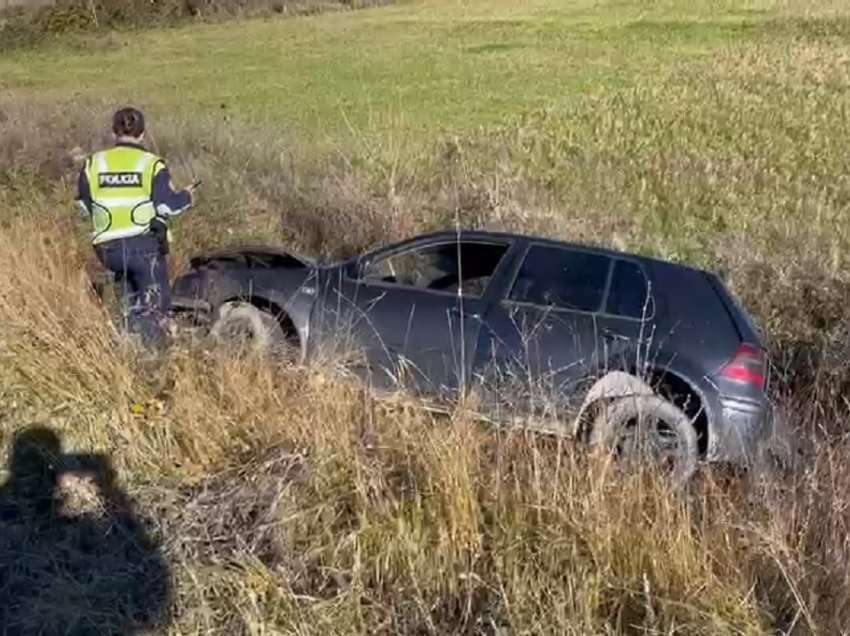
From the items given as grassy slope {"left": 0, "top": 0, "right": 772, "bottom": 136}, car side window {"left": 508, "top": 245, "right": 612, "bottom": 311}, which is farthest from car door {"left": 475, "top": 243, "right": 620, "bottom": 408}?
grassy slope {"left": 0, "top": 0, "right": 772, "bottom": 136}

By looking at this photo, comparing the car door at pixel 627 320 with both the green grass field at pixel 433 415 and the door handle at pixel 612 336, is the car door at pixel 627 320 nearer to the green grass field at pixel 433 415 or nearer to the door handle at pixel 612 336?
the door handle at pixel 612 336

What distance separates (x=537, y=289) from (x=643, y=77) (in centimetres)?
2523

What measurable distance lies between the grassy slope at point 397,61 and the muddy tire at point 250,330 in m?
14.4

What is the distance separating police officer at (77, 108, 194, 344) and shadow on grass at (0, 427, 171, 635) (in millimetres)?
2904

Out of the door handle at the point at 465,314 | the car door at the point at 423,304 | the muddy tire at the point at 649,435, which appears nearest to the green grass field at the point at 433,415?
the muddy tire at the point at 649,435

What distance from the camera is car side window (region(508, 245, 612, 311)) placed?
7.06m

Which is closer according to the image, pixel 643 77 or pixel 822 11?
pixel 643 77

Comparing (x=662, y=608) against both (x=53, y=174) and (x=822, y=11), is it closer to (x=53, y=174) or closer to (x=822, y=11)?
(x=53, y=174)

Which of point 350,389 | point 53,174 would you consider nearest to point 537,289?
point 350,389

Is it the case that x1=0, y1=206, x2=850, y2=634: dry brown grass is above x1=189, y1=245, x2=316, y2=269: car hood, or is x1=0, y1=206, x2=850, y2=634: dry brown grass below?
above

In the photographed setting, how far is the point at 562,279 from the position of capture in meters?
7.22

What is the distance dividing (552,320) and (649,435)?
6.59 ft

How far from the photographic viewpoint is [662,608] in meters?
3.41

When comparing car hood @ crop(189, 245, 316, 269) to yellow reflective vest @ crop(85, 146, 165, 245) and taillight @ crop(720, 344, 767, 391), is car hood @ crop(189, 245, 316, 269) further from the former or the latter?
taillight @ crop(720, 344, 767, 391)
